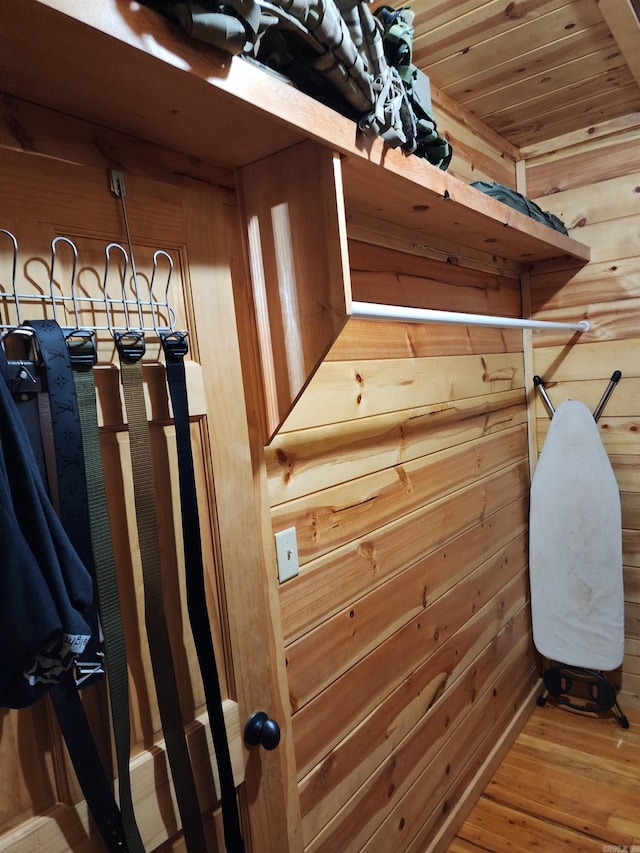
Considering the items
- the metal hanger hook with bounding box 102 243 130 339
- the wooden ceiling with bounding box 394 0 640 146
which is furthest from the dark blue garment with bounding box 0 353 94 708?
the wooden ceiling with bounding box 394 0 640 146

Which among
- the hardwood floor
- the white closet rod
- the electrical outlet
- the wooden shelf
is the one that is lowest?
the hardwood floor

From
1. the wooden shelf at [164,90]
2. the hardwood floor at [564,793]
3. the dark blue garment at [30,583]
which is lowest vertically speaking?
the hardwood floor at [564,793]

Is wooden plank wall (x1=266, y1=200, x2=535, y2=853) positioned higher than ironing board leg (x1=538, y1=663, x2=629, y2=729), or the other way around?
wooden plank wall (x1=266, y1=200, x2=535, y2=853)

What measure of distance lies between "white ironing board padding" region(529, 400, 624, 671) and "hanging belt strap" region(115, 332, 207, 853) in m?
1.81

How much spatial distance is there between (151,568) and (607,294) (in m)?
2.10

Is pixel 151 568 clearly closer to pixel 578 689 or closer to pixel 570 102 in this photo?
pixel 570 102

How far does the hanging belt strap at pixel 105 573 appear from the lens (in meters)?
0.71

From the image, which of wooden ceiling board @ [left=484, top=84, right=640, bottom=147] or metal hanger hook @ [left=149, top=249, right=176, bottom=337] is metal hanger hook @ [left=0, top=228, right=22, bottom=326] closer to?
metal hanger hook @ [left=149, top=249, right=176, bottom=337]

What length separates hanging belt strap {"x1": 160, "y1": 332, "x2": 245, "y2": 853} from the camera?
813 mm

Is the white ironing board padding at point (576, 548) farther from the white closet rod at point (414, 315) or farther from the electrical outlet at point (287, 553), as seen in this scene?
the electrical outlet at point (287, 553)

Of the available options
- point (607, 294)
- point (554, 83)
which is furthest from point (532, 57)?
point (607, 294)

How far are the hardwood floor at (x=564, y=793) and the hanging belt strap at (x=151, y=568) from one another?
4.41 feet

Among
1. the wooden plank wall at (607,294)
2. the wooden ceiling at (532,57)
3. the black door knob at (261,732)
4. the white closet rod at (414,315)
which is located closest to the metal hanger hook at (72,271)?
the white closet rod at (414,315)

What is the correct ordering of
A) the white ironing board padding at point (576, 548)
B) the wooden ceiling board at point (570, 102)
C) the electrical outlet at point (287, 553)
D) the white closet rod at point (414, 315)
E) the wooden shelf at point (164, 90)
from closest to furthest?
the wooden shelf at point (164, 90), the white closet rod at point (414, 315), the electrical outlet at point (287, 553), the wooden ceiling board at point (570, 102), the white ironing board padding at point (576, 548)
